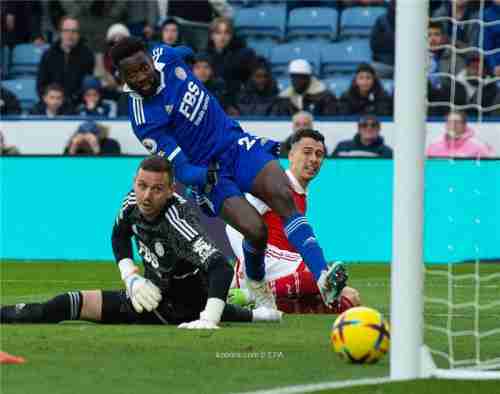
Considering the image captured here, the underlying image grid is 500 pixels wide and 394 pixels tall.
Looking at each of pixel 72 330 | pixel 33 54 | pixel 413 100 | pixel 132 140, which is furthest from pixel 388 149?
pixel 413 100

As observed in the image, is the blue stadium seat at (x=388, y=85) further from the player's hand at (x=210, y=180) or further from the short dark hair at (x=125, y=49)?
the short dark hair at (x=125, y=49)

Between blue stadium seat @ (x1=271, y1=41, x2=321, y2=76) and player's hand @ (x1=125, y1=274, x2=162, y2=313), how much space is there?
11370 millimetres

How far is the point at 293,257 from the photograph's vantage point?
10.3m

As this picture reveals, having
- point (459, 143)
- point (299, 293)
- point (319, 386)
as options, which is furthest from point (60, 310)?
point (459, 143)

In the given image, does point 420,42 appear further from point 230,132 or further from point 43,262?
point 43,262

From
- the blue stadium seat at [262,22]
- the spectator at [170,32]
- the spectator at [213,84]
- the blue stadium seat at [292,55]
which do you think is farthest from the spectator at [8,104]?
the blue stadium seat at [292,55]

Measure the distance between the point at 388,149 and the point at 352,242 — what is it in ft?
4.38

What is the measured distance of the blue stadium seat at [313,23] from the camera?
783 inches

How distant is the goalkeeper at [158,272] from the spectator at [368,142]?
25.4ft

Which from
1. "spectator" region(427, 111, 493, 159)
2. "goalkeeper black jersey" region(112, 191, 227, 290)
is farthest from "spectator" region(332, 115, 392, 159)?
"goalkeeper black jersey" region(112, 191, 227, 290)

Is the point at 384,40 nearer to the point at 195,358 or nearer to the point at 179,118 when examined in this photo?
the point at 179,118

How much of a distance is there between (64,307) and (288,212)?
1.67m

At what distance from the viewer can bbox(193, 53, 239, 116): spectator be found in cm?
1767

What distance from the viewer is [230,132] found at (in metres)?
9.82
